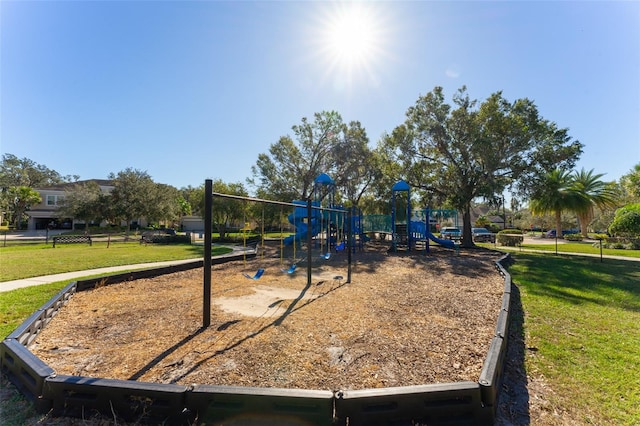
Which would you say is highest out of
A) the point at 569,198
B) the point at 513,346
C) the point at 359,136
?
the point at 359,136

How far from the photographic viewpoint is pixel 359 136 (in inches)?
960

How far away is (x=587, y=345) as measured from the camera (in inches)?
156

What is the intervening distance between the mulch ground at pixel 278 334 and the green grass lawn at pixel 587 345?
2.12 feet

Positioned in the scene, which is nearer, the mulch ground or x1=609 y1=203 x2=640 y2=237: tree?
the mulch ground

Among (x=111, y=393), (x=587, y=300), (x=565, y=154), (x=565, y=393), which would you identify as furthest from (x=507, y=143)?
(x=111, y=393)

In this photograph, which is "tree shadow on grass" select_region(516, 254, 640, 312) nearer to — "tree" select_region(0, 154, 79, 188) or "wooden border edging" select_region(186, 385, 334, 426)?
"wooden border edging" select_region(186, 385, 334, 426)

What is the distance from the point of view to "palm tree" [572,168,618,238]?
34.6 m

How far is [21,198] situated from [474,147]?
5665 centimetres

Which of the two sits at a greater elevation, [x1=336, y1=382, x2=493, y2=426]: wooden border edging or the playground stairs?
the playground stairs

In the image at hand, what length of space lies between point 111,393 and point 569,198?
144ft

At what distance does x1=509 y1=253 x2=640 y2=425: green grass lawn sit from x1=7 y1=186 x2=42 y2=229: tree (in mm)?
58359

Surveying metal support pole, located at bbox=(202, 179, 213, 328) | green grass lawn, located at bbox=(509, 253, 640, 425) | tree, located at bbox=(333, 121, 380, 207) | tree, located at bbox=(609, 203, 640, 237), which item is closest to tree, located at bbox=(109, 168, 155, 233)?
tree, located at bbox=(333, 121, 380, 207)

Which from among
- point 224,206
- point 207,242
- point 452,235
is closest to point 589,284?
point 207,242

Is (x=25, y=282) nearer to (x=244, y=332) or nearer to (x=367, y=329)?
(x=244, y=332)
